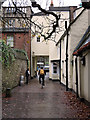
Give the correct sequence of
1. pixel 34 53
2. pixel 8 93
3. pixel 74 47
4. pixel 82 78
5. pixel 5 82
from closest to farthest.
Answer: pixel 82 78 < pixel 8 93 < pixel 5 82 < pixel 74 47 < pixel 34 53

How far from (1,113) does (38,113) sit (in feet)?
4.65

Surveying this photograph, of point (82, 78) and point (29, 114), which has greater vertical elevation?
point (82, 78)

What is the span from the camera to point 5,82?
13312mm

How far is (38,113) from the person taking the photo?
7.19 m

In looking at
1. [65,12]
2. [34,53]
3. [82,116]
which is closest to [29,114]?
[82,116]

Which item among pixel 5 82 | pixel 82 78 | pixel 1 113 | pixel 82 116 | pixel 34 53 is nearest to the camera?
pixel 82 116

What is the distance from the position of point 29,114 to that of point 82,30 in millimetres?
8730

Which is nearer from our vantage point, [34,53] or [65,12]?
[65,12]

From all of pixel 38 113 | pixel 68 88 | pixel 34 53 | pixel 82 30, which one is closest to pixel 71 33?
pixel 82 30

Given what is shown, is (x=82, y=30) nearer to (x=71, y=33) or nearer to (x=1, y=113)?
(x=71, y=33)

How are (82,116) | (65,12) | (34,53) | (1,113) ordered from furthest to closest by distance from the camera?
Answer: (34,53) < (65,12) < (1,113) < (82,116)

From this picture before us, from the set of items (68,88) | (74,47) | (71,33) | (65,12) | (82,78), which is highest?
(65,12)

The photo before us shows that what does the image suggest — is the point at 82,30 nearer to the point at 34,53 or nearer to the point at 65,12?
the point at 65,12

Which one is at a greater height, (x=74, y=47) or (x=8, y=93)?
(x=74, y=47)
